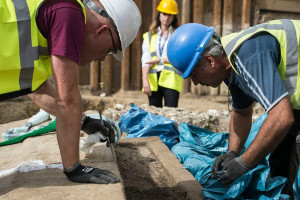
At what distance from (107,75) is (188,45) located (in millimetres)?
5772

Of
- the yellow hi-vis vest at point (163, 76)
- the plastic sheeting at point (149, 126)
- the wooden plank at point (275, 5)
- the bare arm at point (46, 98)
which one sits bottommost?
the plastic sheeting at point (149, 126)

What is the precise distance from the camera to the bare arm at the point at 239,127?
2.99 metres

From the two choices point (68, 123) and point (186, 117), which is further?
point (186, 117)

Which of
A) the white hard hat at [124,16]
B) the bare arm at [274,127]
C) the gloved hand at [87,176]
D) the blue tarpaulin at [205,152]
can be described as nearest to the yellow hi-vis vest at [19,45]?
the white hard hat at [124,16]

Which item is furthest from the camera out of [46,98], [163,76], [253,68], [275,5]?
[275,5]

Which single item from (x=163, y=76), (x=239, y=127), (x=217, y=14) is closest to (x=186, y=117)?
(x=163, y=76)

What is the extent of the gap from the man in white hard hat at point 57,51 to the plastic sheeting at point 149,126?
A: 1.98 metres

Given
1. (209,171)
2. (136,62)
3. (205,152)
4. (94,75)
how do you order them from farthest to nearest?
(136,62), (94,75), (205,152), (209,171)

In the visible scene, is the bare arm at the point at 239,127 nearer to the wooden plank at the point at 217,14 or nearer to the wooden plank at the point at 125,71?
the wooden plank at the point at 125,71

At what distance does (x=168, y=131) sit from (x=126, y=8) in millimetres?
2117

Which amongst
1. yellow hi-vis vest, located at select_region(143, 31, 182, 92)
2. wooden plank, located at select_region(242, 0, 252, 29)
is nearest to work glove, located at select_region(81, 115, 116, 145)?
yellow hi-vis vest, located at select_region(143, 31, 182, 92)

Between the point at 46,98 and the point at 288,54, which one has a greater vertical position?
the point at 288,54

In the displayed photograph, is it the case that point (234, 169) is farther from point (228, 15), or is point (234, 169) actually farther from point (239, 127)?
point (228, 15)

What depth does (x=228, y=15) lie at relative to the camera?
841cm
